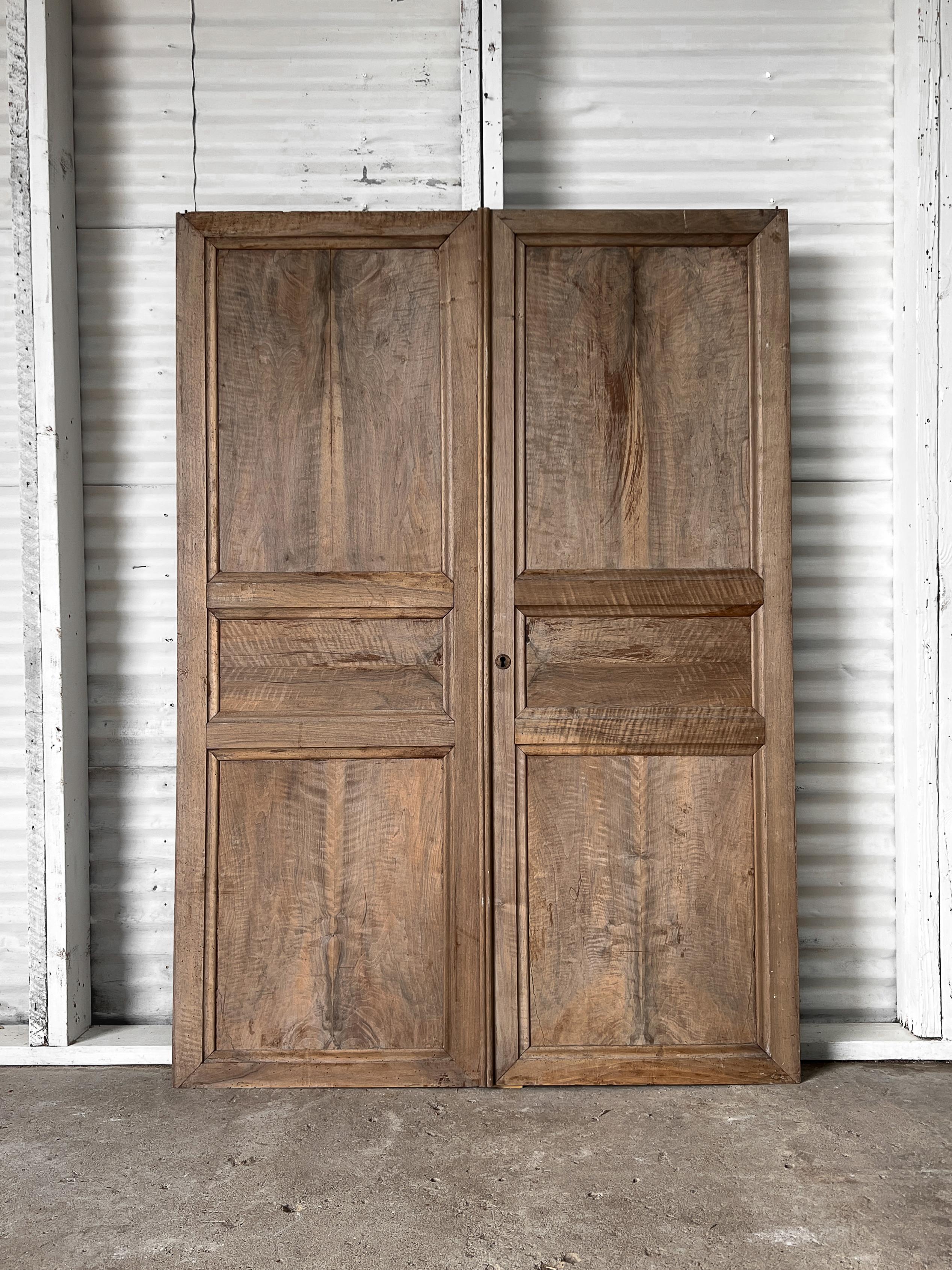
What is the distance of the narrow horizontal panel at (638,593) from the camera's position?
7.89 feet

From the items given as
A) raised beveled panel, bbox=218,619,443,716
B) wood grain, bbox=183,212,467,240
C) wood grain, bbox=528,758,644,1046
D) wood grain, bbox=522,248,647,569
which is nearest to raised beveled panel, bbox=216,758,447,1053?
raised beveled panel, bbox=218,619,443,716

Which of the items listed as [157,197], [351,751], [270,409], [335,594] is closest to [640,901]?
[351,751]

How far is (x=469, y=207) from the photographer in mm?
2621

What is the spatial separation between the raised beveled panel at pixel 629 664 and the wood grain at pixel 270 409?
2.38ft

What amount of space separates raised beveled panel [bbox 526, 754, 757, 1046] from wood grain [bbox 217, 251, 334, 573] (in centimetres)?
98

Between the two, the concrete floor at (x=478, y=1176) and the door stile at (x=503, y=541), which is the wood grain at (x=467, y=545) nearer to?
the door stile at (x=503, y=541)

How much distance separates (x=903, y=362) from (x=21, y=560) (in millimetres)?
2891

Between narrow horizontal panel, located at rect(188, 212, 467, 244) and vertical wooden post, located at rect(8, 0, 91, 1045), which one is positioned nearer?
narrow horizontal panel, located at rect(188, 212, 467, 244)

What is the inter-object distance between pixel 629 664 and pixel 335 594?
865 millimetres

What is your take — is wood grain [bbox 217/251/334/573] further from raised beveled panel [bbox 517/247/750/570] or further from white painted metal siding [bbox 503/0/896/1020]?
white painted metal siding [bbox 503/0/896/1020]

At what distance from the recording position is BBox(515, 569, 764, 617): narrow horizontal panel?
94.7 inches

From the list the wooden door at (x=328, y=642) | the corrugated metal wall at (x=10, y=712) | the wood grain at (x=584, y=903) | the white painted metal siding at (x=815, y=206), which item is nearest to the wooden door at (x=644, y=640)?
the wood grain at (x=584, y=903)

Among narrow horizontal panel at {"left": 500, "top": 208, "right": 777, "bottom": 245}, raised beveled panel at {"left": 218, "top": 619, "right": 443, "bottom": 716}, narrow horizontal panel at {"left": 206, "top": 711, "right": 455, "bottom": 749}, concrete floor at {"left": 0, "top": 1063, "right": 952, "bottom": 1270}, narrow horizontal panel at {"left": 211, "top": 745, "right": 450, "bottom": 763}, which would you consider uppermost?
narrow horizontal panel at {"left": 500, "top": 208, "right": 777, "bottom": 245}

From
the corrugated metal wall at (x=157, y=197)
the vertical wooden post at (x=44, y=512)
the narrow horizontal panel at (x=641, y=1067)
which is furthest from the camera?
the corrugated metal wall at (x=157, y=197)
